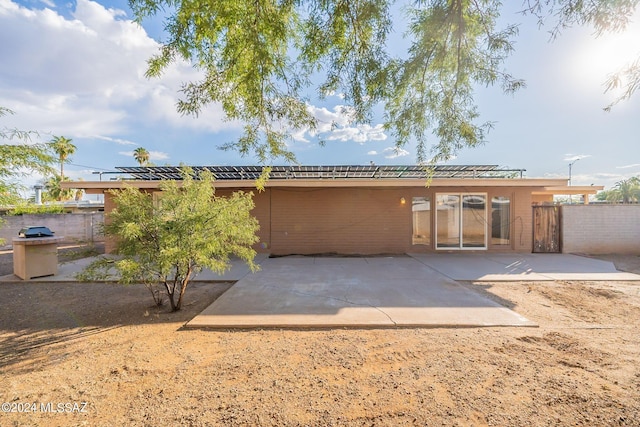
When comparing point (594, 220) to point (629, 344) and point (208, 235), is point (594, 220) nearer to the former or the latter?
point (629, 344)

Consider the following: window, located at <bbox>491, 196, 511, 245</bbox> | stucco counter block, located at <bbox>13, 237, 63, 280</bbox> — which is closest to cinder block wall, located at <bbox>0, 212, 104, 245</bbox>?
stucco counter block, located at <bbox>13, 237, 63, 280</bbox>

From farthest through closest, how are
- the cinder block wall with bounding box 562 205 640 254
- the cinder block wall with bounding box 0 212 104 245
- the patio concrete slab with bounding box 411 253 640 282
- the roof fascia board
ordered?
the cinder block wall with bounding box 0 212 104 245
the cinder block wall with bounding box 562 205 640 254
the roof fascia board
the patio concrete slab with bounding box 411 253 640 282

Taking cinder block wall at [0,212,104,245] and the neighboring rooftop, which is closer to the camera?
the neighboring rooftop

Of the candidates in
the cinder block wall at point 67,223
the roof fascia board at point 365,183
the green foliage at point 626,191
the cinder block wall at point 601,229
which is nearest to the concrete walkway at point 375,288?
the cinder block wall at point 601,229

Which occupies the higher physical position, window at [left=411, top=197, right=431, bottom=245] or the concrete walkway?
window at [left=411, top=197, right=431, bottom=245]

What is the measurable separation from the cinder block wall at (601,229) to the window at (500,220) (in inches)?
74.3

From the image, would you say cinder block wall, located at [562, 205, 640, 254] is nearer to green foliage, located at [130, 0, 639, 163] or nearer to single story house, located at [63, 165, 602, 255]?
single story house, located at [63, 165, 602, 255]

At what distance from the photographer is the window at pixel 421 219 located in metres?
9.73

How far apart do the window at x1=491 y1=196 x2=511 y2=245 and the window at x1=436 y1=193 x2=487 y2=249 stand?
11.7 inches

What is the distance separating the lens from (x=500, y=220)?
381 inches

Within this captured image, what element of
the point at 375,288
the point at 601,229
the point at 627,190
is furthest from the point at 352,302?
the point at 627,190

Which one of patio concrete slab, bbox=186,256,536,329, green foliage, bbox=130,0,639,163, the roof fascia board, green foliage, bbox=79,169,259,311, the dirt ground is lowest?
the dirt ground

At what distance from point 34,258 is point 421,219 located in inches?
431

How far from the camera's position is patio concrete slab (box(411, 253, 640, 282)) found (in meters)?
6.25
